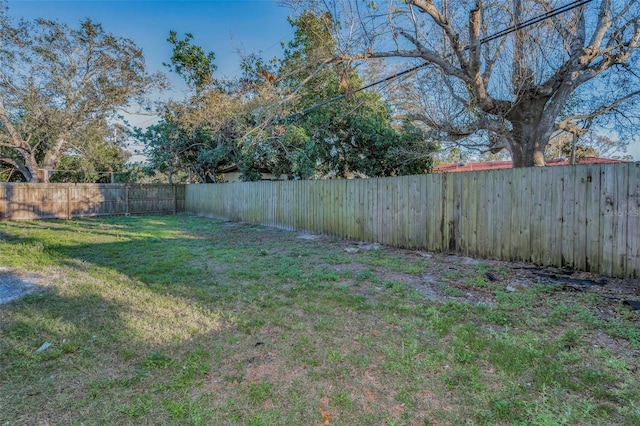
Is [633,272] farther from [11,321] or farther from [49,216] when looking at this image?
[49,216]

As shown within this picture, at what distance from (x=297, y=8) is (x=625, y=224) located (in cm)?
597

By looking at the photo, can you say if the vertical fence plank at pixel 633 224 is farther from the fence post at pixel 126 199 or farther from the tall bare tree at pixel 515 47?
the fence post at pixel 126 199

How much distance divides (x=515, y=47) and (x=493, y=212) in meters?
3.28

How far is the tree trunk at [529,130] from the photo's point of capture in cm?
673

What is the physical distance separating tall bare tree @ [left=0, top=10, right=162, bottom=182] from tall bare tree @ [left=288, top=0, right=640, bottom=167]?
487 inches

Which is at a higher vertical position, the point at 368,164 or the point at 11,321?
the point at 368,164

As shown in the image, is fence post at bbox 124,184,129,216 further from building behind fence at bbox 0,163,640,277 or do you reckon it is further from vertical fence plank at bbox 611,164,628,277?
vertical fence plank at bbox 611,164,628,277

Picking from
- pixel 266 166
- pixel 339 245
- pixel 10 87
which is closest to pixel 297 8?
pixel 339 245

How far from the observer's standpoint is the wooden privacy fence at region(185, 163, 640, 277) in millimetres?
4129

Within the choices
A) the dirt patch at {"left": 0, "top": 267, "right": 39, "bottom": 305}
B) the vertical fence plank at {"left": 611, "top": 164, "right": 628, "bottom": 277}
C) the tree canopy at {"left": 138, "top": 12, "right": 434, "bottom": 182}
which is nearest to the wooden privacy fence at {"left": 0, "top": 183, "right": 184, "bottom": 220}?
the tree canopy at {"left": 138, "top": 12, "right": 434, "bottom": 182}

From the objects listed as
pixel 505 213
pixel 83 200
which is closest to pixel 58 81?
pixel 83 200

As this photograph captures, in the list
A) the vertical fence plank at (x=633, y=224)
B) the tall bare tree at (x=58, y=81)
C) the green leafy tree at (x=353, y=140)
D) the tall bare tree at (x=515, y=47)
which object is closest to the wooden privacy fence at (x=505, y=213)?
the vertical fence plank at (x=633, y=224)

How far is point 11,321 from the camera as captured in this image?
2.95m

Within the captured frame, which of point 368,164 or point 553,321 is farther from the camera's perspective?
point 368,164
